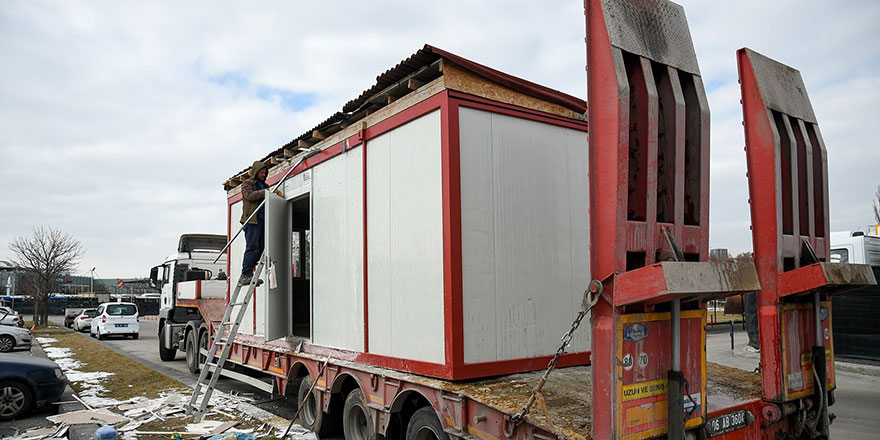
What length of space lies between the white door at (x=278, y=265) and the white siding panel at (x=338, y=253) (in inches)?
29.0

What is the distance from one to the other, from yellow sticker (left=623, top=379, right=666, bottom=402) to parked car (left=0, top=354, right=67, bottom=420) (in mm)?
9422

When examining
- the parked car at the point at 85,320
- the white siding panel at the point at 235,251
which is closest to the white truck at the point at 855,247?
the white siding panel at the point at 235,251

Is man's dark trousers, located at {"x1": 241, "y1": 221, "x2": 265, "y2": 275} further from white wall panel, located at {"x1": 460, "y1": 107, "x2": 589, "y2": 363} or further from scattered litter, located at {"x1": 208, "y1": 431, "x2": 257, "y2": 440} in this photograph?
white wall panel, located at {"x1": 460, "y1": 107, "x2": 589, "y2": 363}

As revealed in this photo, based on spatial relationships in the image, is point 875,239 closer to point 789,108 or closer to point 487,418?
point 789,108

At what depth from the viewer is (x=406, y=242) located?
5.66 metres

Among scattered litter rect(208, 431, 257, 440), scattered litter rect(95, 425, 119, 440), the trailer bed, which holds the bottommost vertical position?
scattered litter rect(208, 431, 257, 440)

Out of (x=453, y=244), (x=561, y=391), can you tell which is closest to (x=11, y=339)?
(x=453, y=244)

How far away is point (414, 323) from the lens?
17.9 feet

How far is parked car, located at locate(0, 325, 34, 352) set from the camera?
17.7m

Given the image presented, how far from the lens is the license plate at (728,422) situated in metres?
Result: 3.78

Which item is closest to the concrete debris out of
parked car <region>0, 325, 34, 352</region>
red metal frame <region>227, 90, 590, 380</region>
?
red metal frame <region>227, 90, 590, 380</region>

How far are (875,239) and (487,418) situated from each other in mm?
10531

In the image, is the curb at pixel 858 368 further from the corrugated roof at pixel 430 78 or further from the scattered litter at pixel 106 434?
the scattered litter at pixel 106 434

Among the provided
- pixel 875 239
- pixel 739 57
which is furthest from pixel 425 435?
pixel 875 239
